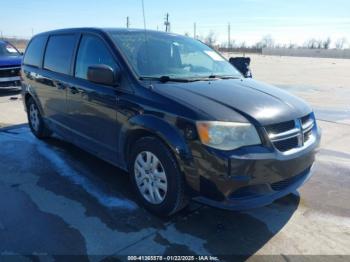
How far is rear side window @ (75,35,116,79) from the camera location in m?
4.05

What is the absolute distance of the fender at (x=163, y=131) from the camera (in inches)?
123

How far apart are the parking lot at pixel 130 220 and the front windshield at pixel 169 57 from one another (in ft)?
4.74

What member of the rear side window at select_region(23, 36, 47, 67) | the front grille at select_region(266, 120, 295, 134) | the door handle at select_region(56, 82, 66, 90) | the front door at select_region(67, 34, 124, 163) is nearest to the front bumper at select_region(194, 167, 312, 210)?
the front grille at select_region(266, 120, 295, 134)

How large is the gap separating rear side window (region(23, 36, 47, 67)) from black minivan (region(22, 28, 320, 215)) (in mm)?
962

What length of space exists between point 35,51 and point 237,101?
411cm

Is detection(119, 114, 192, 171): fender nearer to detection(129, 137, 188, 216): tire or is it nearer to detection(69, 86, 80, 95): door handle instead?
detection(129, 137, 188, 216): tire

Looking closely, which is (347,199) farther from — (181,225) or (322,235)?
(181,225)

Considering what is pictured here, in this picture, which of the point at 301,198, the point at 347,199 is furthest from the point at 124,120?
the point at 347,199

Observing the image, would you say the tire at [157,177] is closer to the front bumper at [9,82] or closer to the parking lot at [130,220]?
the parking lot at [130,220]

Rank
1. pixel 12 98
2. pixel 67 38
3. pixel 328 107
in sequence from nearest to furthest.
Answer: pixel 67 38 → pixel 328 107 → pixel 12 98

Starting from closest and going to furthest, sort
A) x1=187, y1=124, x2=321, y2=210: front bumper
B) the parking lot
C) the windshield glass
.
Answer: x1=187, y1=124, x2=321, y2=210: front bumper
the parking lot
the windshield glass

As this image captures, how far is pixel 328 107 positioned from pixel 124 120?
772cm

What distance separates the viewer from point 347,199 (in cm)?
408

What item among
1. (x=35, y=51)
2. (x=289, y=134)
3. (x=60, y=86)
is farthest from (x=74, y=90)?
(x=289, y=134)
